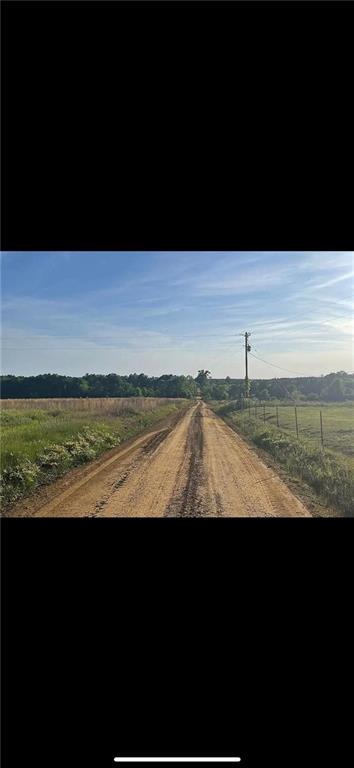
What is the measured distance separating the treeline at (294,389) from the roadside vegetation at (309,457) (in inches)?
19.2

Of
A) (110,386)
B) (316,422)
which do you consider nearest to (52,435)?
(110,386)

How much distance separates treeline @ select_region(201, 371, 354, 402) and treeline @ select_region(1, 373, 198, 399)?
0.25m

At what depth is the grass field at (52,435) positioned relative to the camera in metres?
3.76

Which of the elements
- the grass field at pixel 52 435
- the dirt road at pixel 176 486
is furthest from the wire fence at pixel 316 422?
the grass field at pixel 52 435

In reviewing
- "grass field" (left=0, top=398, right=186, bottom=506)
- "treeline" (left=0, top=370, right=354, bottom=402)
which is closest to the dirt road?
"grass field" (left=0, top=398, right=186, bottom=506)

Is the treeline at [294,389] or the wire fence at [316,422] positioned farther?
the wire fence at [316,422]

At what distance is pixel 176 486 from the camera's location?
3.96 m

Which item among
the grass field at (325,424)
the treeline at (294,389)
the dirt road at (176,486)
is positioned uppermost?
the treeline at (294,389)

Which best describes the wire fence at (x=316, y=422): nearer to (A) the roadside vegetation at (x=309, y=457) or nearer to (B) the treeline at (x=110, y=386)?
(A) the roadside vegetation at (x=309, y=457)

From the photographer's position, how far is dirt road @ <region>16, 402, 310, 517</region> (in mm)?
3312

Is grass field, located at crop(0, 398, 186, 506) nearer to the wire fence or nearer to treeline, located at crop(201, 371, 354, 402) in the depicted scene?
treeline, located at crop(201, 371, 354, 402)

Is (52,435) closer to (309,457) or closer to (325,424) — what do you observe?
(309,457)
